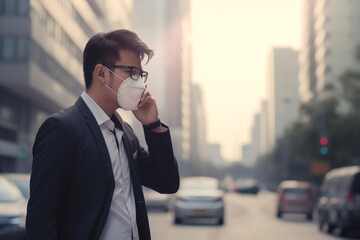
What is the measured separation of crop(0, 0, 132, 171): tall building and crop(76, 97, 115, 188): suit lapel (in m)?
29.6

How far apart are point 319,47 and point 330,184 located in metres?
80.7

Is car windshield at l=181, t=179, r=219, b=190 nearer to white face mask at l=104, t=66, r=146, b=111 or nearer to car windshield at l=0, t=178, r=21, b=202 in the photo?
car windshield at l=0, t=178, r=21, b=202

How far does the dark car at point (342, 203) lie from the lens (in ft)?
57.9

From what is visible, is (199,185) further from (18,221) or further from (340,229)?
(18,221)

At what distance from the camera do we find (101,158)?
276cm

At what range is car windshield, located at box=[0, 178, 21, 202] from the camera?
8.99 m

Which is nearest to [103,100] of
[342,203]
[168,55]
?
[342,203]

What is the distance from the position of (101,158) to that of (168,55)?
155229 mm

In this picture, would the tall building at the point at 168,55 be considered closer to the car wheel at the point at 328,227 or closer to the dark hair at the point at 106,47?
the car wheel at the point at 328,227

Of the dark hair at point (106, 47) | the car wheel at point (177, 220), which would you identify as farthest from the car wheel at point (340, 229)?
the dark hair at point (106, 47)

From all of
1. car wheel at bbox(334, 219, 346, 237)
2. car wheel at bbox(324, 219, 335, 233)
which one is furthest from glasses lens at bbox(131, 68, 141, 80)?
car wheel at bbox(324, 219, 335, 233)

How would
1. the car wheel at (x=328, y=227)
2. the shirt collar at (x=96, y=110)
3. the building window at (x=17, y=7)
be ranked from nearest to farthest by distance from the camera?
the shirt collar at (x=96, y=110) → the car wheel at (x=328, y=227) → the building window at (x=17, y=7)

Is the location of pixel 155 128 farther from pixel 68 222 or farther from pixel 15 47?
pixel 15 47

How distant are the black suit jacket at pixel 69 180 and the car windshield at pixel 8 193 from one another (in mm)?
6512
